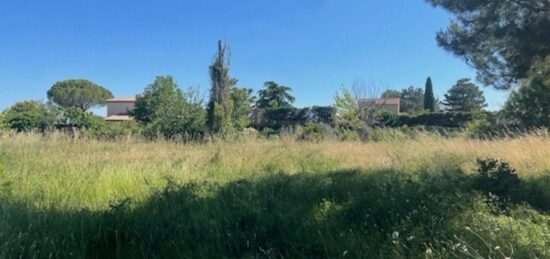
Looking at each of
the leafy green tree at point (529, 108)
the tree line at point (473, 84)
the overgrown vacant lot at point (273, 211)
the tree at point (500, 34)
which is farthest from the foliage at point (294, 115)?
the overgrown vacant lot at point (273, 211)

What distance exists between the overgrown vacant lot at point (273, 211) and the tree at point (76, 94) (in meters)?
63.1

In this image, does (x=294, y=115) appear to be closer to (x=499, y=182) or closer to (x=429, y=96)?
(x=429, y=96)

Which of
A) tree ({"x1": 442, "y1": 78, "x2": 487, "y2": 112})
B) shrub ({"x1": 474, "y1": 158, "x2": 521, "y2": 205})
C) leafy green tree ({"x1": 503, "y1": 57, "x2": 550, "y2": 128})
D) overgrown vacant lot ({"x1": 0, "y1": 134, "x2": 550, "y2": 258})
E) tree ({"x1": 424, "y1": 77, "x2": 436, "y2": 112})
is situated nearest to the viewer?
overgrown vacant lot ({"x1": 0, "y1": 134, "x2": 550, "y2": 258})

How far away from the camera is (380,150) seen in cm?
883

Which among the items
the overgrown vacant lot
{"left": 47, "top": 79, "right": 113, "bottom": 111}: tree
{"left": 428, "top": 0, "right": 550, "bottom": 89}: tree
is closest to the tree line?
{"left": 428, "top": 0, "right": 550, "bottom": 89}: tree

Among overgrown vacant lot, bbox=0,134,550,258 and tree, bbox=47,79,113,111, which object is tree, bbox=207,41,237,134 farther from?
tree, bbox=47,79,113,111

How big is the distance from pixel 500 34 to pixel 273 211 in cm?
519

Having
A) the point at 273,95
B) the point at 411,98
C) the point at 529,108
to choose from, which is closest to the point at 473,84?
the point at 529,108

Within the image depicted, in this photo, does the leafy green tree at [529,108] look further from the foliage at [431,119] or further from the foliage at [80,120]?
the foliage at [80,120]

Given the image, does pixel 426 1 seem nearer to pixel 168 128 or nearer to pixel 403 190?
A: pixel 403 190

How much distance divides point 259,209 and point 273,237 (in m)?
0.64

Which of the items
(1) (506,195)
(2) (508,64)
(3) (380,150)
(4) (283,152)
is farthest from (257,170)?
(2) (508,64)

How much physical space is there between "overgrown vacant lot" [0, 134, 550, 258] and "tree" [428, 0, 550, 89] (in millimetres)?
1690

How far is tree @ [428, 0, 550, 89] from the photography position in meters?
6.40
